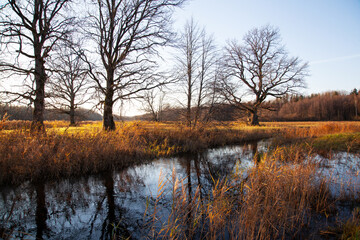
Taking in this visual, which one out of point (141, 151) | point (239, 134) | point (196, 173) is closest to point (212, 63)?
point (239, 134)

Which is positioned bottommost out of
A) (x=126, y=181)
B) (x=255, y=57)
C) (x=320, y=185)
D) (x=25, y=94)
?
(x=126, y=181)

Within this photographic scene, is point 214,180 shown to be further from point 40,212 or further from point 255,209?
point 40,212

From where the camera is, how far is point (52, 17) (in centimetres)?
1034

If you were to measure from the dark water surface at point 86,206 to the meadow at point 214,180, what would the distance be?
0.91 feet

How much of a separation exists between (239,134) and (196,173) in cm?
988

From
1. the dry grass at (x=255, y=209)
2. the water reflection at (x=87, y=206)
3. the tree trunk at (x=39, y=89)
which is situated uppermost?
the tree trunk at (x=39, y=89)

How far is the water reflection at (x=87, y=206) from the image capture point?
10.5ft

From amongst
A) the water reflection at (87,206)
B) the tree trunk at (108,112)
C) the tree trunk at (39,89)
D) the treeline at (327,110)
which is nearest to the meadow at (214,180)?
the water reflection at (87,206)

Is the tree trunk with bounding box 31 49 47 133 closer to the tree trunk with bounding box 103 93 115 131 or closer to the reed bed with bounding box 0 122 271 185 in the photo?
the reed bed with bounding box 0 122 271 185

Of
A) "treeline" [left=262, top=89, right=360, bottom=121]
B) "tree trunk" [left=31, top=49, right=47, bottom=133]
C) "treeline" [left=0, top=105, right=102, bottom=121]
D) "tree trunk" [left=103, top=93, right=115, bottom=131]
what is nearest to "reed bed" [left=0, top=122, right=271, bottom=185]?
"treeline" [left=0, top=105, right=102, bottom=121]

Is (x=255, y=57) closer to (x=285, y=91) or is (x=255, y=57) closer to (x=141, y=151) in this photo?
(x=285, y=91)

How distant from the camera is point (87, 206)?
13.5 feet

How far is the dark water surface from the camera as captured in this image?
10.5 feet

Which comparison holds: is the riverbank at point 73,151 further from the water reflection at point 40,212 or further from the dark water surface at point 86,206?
the water reflection at point 40,212
